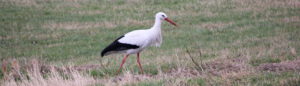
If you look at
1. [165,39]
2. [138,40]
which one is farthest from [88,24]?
[138,40]

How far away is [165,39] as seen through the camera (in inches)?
679

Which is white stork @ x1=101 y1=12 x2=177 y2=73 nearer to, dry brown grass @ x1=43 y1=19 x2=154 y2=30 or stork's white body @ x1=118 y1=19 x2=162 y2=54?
stork's white body @ x1=118 y1=19 x2=162 y2=54

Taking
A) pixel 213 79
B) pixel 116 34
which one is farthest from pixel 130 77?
pixel 116 34

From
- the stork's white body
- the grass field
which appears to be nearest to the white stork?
the stork's white body

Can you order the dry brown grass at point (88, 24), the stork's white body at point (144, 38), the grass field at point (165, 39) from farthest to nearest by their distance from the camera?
the dry brown grass at point (88, 24) → the stork's white body at point (144, 38) → the grass field at point (165, 39)

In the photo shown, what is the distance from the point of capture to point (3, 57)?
1519 cm

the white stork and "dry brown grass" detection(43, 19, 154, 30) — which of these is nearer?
the white stork

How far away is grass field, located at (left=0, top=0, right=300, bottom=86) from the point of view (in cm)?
845

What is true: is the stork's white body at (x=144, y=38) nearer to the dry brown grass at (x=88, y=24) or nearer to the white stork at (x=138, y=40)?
the white stork at (x=138, y=40)

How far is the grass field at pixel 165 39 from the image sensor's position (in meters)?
8.45

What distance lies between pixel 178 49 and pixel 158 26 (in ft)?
12.6

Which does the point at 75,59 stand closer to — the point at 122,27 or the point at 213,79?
the point at 122,27

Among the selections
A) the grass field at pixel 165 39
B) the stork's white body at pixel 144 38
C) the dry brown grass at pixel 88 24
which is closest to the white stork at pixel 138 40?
the stork's white body at pixel 144 38

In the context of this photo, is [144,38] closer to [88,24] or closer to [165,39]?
[165,39]
